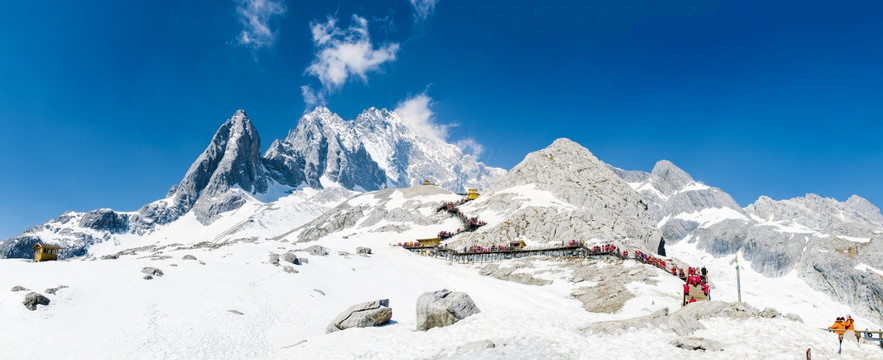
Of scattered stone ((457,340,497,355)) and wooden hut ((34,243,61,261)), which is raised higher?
wooden hut ((34,243,61,261))

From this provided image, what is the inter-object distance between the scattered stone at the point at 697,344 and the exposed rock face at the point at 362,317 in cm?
1441

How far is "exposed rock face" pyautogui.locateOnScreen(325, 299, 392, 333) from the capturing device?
77.4ft

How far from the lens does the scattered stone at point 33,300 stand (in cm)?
2083

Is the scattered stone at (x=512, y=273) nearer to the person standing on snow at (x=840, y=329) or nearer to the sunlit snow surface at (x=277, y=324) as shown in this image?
the sunlit snow surface at (x=277, y=324)

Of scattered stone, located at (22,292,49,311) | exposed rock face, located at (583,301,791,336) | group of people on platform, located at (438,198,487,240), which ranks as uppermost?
A: group of people on platform, located at (438,198,487,240)

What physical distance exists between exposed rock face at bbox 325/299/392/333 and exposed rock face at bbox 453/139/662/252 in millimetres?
47324

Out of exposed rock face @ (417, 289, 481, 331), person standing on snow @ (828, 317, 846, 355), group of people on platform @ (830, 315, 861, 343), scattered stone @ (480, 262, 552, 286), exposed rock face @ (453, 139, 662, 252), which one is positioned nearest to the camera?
person standing on snow @ (828, 317, 846, 355)

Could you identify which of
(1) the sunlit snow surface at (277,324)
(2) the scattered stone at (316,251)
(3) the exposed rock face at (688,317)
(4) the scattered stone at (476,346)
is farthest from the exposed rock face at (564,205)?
(4) the scattered stone at (476,346)

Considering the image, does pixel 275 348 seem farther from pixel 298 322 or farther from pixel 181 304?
pixel 181 304

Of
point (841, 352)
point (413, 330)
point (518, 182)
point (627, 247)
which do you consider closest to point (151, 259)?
point (413, 330)

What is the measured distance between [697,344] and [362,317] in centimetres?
1557

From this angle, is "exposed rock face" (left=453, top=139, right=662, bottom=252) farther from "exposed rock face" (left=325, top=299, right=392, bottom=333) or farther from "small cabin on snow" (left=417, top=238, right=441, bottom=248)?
"exposed rock face" (left=325, top=299, right=392, bottom=333)

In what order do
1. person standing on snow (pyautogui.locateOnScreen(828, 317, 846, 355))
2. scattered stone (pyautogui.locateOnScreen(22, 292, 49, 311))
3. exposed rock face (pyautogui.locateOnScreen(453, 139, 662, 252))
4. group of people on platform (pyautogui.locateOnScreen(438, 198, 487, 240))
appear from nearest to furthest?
person standing on snow (pyautogui.locateOnScreen(828, 317, 846, 355)) < scattered stone (pyautogui.locateOnScreen(22, 292, 49, 311)) < exposed rock face (pyautogui.locateOnScreen(453, 139, 662, 252)) < group of people on platform (pyautogui.locateOnScreen(438, 198, 487, 240))

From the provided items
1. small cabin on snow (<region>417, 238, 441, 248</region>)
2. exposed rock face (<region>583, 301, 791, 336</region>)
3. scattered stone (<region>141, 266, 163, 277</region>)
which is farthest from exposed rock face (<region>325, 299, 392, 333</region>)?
small cabin on snow (<region>417, 238, 441, 248</region>)
